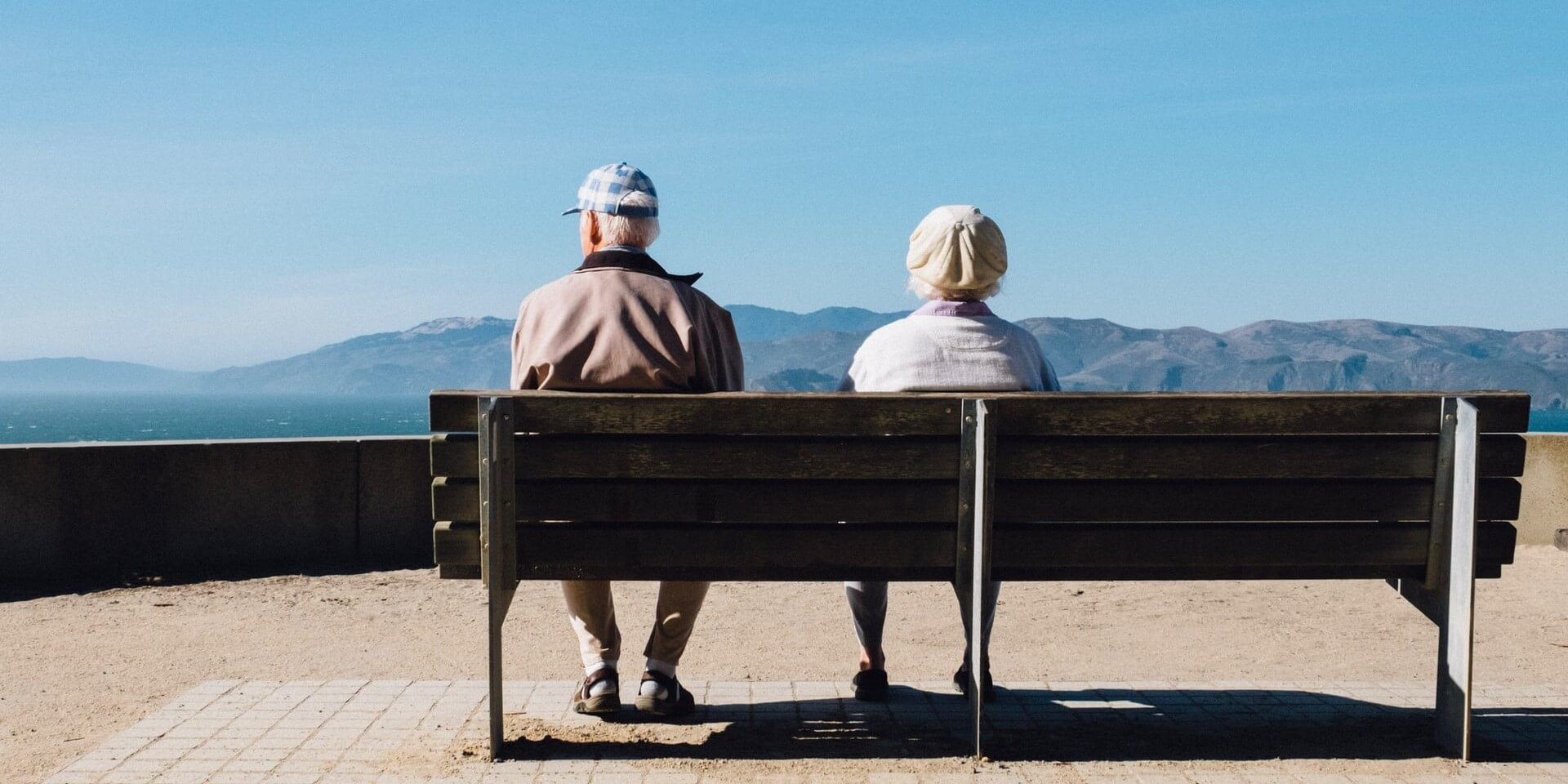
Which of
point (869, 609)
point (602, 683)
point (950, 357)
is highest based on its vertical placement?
point (950, 357)

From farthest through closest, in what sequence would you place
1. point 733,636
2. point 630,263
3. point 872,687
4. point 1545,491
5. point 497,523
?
point 1545,491 → point 733,636 → point 872,687 → point 630,263 → point 497,523

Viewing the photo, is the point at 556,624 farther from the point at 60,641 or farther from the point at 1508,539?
the point at 1508,539

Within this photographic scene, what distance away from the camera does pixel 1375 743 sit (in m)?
3.97

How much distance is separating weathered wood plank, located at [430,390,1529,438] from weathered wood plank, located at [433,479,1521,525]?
0.51ft

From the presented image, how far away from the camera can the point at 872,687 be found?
4.45m

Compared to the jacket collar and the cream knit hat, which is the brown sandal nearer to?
the jacket collar

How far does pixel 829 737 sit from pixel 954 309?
54.0 inches

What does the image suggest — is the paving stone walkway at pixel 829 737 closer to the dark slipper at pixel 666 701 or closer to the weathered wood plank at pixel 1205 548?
the dark slipper at pixel 666 701

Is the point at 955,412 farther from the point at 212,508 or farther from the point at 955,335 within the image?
the point at 212,508

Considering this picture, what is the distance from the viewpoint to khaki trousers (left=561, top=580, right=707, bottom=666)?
4.19m

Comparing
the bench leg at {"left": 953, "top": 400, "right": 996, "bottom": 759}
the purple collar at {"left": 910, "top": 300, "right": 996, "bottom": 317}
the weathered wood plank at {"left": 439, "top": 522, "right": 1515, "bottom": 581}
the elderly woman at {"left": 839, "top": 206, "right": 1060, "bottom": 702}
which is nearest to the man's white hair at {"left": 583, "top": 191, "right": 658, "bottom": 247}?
the elderly woman at {"left": 839, "top": 206, "right": 1060, "bottom": 702}

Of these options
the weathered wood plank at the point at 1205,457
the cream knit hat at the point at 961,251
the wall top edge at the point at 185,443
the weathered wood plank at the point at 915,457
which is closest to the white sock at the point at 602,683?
the weathered wood plank at the point at 915,457

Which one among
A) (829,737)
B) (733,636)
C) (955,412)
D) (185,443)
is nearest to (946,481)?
(955,412)

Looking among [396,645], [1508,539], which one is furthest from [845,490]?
[396,645]
